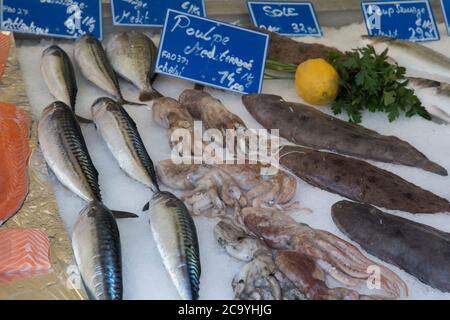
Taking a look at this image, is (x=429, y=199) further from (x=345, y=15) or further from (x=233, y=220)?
(x=345, y=15)

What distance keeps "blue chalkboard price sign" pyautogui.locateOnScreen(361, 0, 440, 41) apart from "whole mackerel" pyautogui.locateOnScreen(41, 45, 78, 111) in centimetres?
169

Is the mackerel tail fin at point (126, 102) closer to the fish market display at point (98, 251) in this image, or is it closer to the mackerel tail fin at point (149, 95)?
the mackerel tail fin at point (149, 95)

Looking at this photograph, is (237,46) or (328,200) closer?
(328,200)

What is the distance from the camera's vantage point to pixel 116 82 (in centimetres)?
307

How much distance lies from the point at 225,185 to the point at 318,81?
0.82 meters

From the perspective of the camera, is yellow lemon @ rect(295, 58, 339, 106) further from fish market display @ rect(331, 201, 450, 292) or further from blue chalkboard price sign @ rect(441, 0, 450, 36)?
blue chalkboard price sign @ rect(441, 0, 450, 36)

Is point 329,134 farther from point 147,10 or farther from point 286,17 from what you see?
point 147,10

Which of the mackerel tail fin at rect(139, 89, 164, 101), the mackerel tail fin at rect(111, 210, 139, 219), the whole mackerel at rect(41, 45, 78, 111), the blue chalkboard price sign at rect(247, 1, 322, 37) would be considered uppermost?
the blue chalkboard price sign at rect(247, 1, 322, 37)

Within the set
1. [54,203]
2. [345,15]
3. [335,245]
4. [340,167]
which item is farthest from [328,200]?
[345,15]

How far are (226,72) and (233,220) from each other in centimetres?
97

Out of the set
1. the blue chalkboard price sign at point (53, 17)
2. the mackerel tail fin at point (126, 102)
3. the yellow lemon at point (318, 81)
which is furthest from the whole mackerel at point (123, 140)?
the yellow lemon at point (318, 81)

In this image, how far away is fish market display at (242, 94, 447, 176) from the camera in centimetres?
281

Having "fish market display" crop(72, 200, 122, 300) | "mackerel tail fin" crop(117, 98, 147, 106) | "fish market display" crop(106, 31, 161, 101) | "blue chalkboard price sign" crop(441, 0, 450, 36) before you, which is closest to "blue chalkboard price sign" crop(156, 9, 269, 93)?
"fish market display" crop(106, 31, 161, 101)

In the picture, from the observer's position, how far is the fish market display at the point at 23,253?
6.98ft
